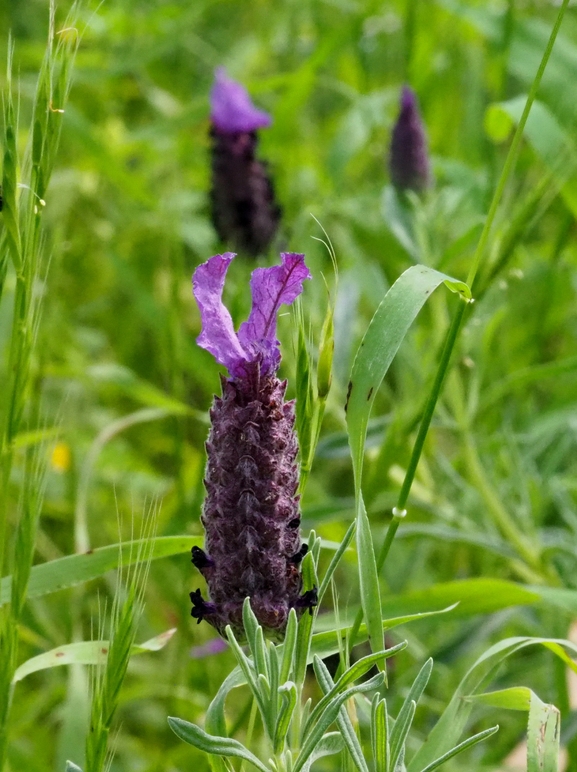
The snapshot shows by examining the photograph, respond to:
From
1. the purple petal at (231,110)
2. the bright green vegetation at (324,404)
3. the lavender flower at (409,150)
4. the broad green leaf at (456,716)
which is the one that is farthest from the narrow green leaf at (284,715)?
the purple petal at (231,110)

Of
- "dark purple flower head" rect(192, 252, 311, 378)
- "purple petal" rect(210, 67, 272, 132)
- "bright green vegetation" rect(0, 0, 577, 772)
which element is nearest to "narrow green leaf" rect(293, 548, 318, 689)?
"bright green vegetation" rect(0, 0, 577, 772)

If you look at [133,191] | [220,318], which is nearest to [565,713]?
[220,318]

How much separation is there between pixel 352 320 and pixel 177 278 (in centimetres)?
22

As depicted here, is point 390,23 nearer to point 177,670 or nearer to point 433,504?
point 433,504

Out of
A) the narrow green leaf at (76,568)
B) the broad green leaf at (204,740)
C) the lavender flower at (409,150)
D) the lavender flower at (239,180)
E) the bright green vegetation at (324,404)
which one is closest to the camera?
the broad green leaf at (204,740)

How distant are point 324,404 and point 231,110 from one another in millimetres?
891

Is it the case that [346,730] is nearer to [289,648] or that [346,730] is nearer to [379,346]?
[289,648]

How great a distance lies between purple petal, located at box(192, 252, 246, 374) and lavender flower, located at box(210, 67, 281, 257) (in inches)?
32.4

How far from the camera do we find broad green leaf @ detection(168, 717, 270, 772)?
454mm

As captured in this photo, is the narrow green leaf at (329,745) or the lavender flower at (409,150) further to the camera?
the lavender flower at (409,150)

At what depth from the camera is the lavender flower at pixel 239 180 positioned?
4.42 feet

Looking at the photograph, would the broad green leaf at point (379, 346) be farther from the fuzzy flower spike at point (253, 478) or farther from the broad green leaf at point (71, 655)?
the broad green leaf at point (71, 655)

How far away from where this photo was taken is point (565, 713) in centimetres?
89

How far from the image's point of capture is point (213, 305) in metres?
0.52
